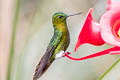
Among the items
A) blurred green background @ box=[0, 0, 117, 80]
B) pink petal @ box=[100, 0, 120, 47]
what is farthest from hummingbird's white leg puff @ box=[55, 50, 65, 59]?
blurred green background @ box=[0, 0, 117, 80]

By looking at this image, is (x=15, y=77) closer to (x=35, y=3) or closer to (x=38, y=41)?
(x=38, y=41)

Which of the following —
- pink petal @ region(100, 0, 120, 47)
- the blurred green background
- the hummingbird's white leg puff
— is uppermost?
pink petal @ region(100, 0, 120, 47)

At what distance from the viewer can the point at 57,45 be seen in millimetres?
960

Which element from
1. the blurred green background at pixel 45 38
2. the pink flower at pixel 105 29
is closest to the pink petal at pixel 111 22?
the pink flower at pixel 105 29

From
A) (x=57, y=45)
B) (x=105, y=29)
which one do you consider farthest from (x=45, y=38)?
(x=105, y=29)

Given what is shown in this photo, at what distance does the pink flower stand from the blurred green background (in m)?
0.51

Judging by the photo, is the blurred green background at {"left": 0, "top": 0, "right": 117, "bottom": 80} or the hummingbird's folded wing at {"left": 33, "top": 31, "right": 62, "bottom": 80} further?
the blurred green background at {"left": 0, "top": 0, "right": 117, "bottom": 80}

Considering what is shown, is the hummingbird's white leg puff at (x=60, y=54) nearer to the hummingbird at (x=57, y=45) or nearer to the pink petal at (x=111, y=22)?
the hummingbird at (x=57, y=45)

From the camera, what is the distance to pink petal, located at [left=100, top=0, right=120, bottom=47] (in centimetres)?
84

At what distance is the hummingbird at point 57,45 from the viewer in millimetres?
934

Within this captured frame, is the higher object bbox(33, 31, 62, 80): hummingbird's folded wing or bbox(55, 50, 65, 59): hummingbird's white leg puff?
bbox(55, 50, 65, 59): hummingbird's white leg puff

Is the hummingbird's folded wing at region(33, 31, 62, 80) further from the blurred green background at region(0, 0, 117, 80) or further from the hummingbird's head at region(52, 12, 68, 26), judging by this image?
the blurred green background at region(0, 0, 117, 80)

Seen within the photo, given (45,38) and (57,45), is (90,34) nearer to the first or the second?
(57,45)

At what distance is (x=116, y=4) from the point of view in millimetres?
919
